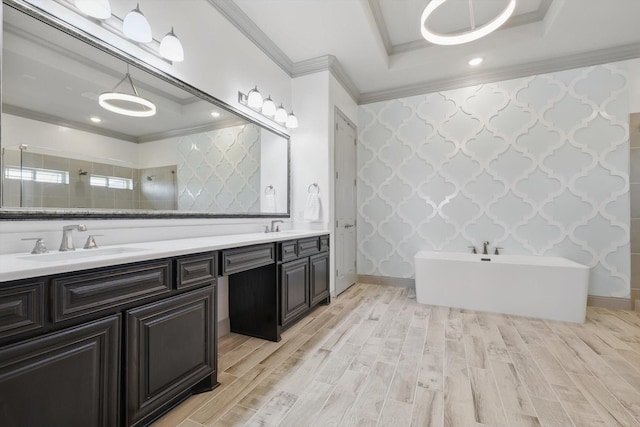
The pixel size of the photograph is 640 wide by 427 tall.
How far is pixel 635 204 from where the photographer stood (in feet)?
9.93

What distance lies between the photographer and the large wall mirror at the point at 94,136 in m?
1.30

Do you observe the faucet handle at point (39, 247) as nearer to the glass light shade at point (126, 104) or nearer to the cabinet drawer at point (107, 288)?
the cabinet drawer at point (107, 288)

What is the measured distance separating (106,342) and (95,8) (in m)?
1.62

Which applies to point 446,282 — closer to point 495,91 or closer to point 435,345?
point 435,345

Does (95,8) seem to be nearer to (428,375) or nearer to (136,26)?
(136,26)

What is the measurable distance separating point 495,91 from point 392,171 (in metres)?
1.55

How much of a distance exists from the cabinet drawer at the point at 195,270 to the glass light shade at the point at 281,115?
6.15 feet

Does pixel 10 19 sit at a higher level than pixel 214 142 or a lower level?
higher

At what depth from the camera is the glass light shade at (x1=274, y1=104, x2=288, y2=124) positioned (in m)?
3.04

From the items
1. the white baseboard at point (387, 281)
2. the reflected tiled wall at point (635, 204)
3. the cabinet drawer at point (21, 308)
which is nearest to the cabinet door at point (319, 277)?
the white baseboard at point (387, 281)

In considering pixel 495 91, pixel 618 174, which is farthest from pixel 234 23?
pixel 618 174

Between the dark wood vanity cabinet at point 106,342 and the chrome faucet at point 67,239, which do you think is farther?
the chrome faucet at point 67,239

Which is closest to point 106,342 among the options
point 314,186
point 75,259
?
point 75,259

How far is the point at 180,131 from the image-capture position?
2096 mm
